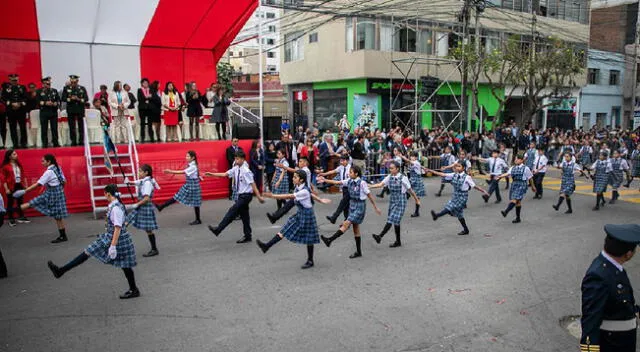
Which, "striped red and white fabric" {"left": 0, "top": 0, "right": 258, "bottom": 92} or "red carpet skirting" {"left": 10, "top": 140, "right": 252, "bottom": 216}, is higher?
"striped red and white fabric" {"left": 0, "top": 0, "right": 258, "bottom": 92}

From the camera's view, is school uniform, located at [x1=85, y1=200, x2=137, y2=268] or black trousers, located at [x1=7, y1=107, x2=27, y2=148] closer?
school uniform, located at [x1=85, y1=200, x2=137, y2=268]

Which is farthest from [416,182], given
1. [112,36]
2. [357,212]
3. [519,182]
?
[112,36]

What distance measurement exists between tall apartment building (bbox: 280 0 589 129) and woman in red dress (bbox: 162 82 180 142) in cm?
1196

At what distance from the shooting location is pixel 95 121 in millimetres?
14445

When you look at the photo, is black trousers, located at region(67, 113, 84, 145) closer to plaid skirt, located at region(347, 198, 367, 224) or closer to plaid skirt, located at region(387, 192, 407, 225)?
plaid skirt, located at region(347, 198, 367, 224)

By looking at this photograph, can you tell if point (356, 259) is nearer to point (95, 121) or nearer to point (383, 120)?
point (95, 121)

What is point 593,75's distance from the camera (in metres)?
39.3

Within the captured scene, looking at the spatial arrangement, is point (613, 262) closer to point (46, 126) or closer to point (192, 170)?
point (192, 170)

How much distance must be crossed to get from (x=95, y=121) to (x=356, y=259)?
10052 millimetres

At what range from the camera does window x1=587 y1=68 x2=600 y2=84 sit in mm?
38931

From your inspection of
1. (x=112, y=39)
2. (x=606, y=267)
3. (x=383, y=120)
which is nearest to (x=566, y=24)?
(x=383, y=120)

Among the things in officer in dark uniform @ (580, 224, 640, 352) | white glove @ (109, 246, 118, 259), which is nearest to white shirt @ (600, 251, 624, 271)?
officer in dark uniform @ (580, 224, 640, 352)

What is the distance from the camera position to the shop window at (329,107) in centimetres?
3064

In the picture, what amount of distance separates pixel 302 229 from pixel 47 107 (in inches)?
356
